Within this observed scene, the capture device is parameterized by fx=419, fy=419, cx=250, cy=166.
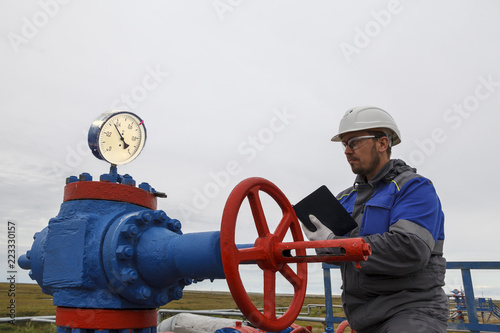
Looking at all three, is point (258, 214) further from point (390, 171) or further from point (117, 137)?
point (117, 137)

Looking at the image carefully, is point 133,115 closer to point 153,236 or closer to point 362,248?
point 153,236

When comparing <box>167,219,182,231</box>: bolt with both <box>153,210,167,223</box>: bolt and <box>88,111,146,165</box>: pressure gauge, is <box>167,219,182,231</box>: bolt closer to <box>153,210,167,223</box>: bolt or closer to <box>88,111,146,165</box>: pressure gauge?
<box>153,210,167,223</box>: bolt

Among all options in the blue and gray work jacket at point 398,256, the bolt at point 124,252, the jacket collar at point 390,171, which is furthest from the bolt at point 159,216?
the jacket collar at point 390,171

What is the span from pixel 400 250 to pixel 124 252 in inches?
54.8

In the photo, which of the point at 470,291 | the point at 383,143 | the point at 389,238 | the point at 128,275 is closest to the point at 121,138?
the point at 128,275

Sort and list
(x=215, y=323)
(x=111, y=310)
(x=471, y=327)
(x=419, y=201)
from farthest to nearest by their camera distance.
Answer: (x=215, y=323) < (x=471, y=327) < (x=111, y=310) < (x=419, y=201)

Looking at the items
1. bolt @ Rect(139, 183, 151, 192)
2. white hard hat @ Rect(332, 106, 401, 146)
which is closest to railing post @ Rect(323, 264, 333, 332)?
bolt @ Rect(139, 183, 151, 192)

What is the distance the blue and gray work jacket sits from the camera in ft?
5.90

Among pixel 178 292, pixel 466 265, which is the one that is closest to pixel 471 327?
pixel 466 265

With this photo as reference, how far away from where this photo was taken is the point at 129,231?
2307mm

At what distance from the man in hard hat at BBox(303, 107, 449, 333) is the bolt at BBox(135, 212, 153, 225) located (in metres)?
0.92

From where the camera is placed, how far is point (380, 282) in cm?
194

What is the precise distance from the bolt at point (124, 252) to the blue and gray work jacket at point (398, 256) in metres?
1.14

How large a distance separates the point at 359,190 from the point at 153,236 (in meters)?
1.19
